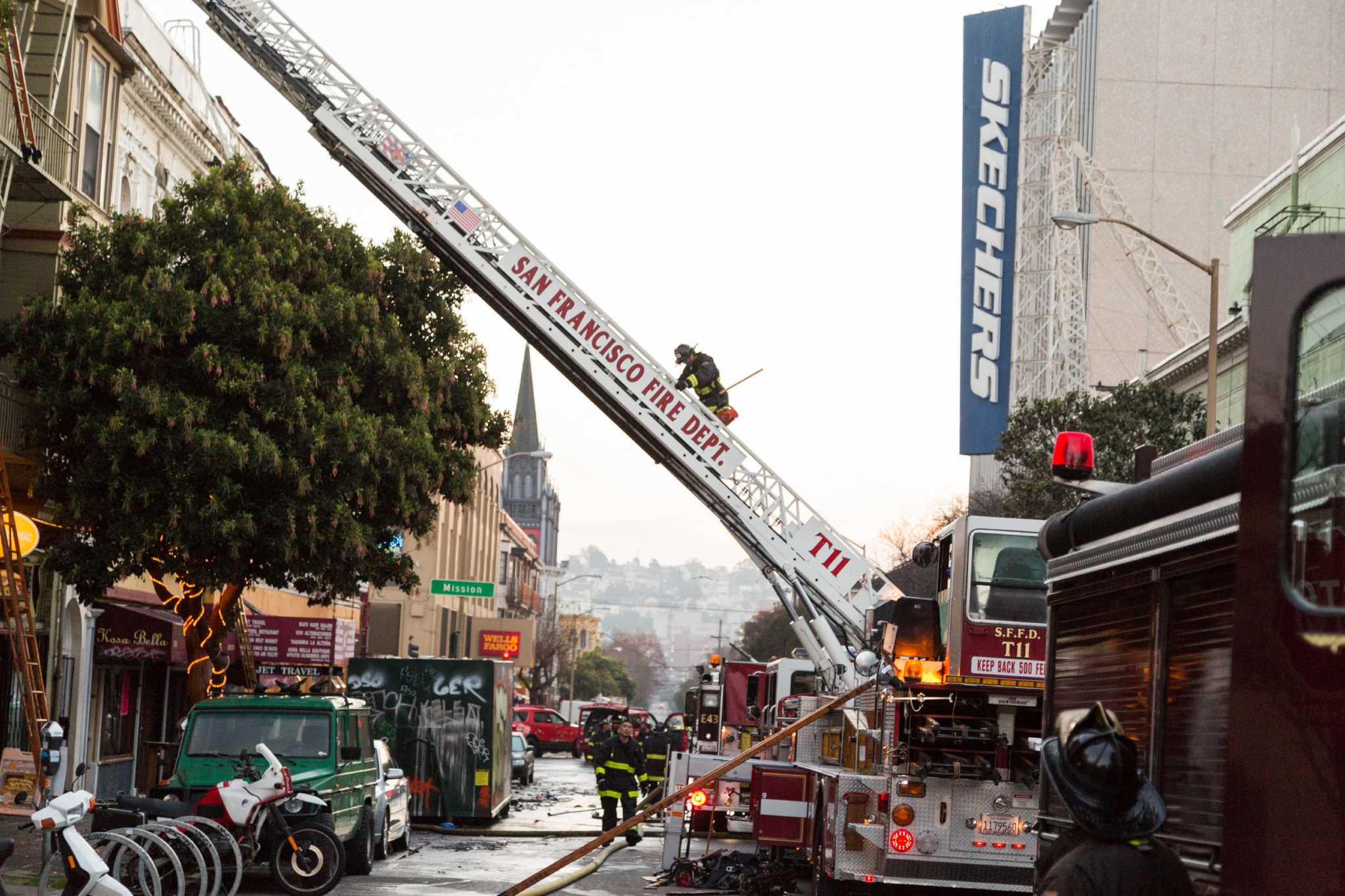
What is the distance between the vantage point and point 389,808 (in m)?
18.2

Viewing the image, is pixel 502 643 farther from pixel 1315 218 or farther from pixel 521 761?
pixel 1315 218

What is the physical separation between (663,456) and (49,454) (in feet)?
23.9

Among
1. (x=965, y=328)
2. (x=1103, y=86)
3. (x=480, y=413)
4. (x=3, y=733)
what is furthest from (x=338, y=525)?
(x=1103, y=86)

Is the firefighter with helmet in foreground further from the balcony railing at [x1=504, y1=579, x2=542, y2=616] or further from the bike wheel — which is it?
the balcony railing at [x1=504, y1=579, x2=542, y2=616]

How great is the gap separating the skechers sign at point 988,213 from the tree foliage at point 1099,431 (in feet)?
41.1

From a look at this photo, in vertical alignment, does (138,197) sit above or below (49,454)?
above

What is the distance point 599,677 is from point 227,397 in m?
135

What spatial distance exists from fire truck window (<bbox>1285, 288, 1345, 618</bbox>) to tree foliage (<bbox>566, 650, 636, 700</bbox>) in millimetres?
136469

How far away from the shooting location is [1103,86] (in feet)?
227

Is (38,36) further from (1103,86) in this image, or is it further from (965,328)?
(1103,86)

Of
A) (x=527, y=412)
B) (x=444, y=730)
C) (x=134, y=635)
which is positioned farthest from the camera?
(x=527, y=412)

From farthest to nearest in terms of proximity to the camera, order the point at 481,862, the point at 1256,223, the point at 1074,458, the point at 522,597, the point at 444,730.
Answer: the point at 522,597 < the point at 1256,223 < the point at 444,730 < the point at 481,862 < the point at 1074,458

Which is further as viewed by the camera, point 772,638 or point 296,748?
point 772,638

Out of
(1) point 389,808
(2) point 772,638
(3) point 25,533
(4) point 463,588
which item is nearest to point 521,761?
(4) point 463,588
